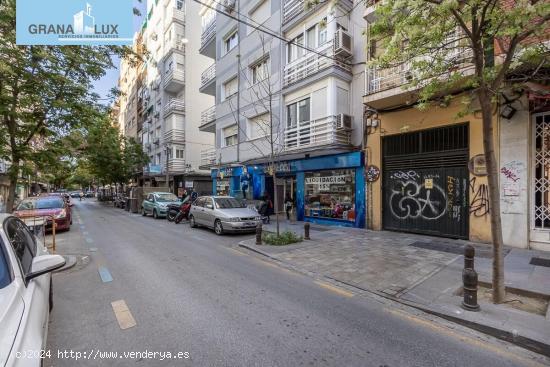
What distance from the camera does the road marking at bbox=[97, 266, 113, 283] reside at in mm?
5812

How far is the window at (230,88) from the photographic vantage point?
18969mm

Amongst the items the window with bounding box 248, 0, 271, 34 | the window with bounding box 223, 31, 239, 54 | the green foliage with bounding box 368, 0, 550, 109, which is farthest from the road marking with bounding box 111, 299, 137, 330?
the window with bounding box 223, 31, 239, 54

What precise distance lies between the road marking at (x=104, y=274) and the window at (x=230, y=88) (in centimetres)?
1442

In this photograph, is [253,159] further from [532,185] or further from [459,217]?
[532,185]

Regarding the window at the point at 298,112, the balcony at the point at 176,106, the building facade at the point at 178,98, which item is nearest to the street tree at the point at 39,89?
the window at the point at 298,112

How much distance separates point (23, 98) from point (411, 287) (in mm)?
8509

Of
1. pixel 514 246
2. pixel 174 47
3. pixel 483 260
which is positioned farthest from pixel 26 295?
pixel 174 47

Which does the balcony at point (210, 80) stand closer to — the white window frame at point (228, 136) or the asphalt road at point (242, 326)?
the white window frame at point (228, 136)

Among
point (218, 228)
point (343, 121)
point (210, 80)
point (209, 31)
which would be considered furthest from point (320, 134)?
point (209, 31)

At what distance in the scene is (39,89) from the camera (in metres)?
6.40

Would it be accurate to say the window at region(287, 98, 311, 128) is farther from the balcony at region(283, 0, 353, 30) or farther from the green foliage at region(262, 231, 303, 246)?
the green foliage at region(262, 231, 303, 246)

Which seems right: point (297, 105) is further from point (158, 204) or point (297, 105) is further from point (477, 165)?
point (158, 204)

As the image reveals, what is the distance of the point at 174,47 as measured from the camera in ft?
93.2

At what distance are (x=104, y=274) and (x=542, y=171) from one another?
11.0m
